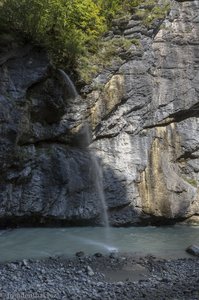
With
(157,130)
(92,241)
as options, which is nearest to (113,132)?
(157,130)

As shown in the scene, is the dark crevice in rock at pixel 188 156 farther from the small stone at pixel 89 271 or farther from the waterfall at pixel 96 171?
the small stone at pixel 89 271

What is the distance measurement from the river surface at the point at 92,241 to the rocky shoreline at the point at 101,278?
64 cm

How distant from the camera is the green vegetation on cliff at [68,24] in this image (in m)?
11.2

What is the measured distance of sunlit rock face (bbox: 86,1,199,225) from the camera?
12391mm

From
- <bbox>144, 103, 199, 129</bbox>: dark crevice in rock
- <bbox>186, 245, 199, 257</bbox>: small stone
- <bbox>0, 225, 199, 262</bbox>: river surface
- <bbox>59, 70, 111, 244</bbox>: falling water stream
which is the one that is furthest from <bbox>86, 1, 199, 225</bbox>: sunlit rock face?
<bbox>186, 245, 199, 257</bbox>: small stone

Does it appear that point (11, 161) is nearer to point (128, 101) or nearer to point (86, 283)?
point (128, 101)

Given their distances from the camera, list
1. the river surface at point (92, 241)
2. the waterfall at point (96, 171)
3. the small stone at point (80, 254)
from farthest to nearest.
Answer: the waterfall at point (96, 171), the river surface at point (92, 241), the small stone at point (80, 254)

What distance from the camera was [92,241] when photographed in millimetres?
10008

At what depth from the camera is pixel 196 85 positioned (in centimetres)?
1384

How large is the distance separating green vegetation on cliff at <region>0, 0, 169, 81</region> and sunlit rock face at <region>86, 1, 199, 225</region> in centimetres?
74

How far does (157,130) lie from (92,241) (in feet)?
15.3

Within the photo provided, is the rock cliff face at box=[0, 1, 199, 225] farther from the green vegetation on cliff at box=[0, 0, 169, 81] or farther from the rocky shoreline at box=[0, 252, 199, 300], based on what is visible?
the rocky shoreline at box=[0, 252, 199, 300]

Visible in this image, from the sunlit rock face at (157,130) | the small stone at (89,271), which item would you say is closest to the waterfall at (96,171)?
the sunlit rock face at (157,130)

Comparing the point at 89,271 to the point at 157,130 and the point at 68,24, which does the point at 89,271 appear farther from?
the point at 68,24
